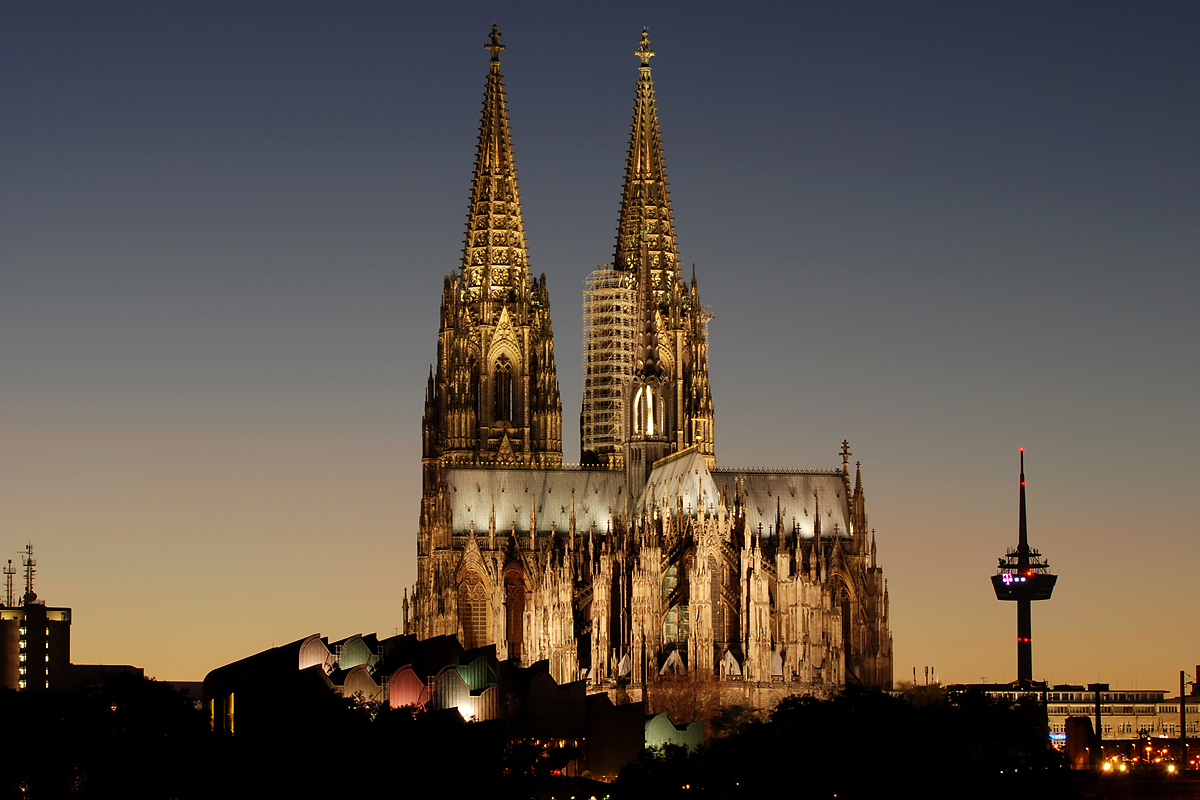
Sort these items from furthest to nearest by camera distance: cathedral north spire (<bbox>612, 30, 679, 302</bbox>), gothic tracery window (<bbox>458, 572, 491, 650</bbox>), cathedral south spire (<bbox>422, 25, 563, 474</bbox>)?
cathedral north spire (<bbox>612, 30, 679, 302</bbox>), cathedral south spire (<bbox>422, 25, 563, 474</bbox>), gothic tracery window (<bbox>458, 572, 491, 650</bbox>)

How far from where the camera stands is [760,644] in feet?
324

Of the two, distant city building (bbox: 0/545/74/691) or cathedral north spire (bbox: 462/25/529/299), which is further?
distant city building (bbox: 0/545/74/691)

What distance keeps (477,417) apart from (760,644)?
99.4 ft

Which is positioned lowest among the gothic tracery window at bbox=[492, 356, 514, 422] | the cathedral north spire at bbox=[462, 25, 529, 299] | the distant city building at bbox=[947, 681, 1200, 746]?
the distant city building at bbox=[947, 681, 1200, 746]

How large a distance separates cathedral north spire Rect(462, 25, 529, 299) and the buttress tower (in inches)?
291

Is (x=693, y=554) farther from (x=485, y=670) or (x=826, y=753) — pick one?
(x=826, y=753)

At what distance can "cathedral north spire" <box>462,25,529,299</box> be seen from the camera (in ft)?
419

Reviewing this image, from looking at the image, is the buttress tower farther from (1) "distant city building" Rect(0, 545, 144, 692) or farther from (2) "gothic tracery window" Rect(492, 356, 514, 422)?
(1) "distant city building" Rect(0, 545, 144, 692)

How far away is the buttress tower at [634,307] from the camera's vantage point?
12544 cm

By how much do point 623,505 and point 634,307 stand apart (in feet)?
47.9

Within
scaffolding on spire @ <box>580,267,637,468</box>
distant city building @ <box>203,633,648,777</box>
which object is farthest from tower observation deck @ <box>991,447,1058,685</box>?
distant city building @ <box>203,633,648,777</box>

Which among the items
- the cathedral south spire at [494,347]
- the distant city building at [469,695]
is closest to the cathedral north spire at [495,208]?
the cathedral south spire at [494,347]

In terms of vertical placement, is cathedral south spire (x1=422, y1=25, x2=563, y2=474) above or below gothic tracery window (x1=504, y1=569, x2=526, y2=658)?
above

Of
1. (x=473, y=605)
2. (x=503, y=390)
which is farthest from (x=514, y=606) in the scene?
(x=503, y=390)
